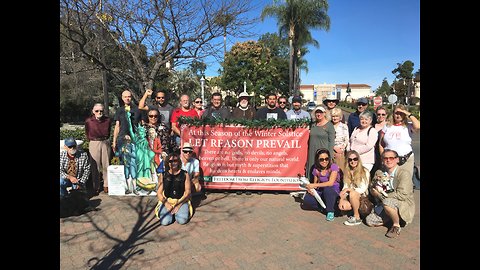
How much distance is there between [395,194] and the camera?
4223 mm

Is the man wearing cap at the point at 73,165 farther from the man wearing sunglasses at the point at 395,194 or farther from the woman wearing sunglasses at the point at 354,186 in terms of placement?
the man wearing sunglasses at the point at 395,194

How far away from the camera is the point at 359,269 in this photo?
3318mm

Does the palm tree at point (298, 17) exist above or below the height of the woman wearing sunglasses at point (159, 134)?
above

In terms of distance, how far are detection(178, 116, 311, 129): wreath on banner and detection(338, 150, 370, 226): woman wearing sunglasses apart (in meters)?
1.42

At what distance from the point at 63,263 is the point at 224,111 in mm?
3837

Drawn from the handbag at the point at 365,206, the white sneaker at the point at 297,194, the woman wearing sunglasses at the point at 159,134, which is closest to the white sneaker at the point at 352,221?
the handbag at the point at 365,206

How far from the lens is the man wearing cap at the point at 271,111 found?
6.16 metres

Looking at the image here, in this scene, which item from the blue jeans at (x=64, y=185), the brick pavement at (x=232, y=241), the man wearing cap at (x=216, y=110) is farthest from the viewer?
the man wearing cap at (x=216, y=110)

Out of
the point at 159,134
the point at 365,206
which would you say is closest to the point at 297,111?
the point at 365,206

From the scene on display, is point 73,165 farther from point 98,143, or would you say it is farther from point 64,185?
point 98,143

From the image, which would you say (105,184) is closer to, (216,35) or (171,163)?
(171,163)

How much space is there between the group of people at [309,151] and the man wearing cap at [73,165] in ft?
0.05

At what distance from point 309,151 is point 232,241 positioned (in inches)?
96.0

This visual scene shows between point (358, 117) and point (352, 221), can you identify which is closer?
point (352, 221)
